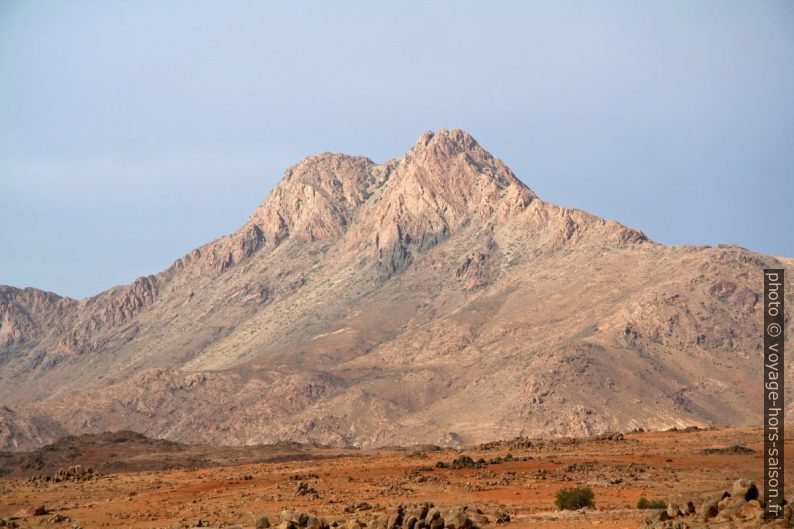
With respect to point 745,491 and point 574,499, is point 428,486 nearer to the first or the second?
point 574,499

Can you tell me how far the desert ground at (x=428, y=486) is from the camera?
58.5m

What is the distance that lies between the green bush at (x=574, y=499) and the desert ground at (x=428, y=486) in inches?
30.4

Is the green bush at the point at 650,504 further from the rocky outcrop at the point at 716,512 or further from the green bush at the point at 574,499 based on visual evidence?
the rocky outcrop at the point at 716,512

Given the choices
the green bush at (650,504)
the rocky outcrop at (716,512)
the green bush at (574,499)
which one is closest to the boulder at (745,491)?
the rocky outcrop at (716,512)

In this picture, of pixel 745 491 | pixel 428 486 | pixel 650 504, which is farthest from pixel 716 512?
pixel 428 486

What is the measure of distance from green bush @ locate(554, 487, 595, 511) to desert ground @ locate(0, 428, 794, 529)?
0.77 meters

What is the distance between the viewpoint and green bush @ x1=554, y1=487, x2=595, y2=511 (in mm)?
55469

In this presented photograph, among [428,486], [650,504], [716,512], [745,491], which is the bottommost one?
[716,512]

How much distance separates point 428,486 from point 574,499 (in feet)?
44.5

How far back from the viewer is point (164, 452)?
12219 centimetres

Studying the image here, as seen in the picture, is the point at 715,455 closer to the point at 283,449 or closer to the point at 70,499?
the point at 70,499

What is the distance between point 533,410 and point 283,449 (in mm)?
53193

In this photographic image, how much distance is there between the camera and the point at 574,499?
182 ft

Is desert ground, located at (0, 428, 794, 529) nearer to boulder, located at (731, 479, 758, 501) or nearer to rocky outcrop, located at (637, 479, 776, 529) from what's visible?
rocky outcrop, located at (637, 479, 776, 529)
